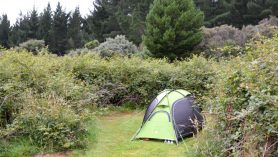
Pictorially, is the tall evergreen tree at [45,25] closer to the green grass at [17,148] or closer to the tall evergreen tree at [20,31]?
the tall evergreen tree at [20,31]

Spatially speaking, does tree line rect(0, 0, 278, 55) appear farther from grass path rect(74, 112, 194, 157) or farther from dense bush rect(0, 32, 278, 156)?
grass path rect(74, 112, 194, 157)

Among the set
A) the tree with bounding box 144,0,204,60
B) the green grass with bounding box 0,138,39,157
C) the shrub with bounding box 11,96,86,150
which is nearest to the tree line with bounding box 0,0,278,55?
the tree with bounding box 144,0,204,60

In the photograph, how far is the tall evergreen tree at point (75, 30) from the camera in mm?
43531

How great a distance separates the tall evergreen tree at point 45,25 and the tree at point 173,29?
2120 cm

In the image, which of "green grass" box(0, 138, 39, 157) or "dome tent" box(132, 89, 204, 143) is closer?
"green grass" box(0, 138, 39, 157)

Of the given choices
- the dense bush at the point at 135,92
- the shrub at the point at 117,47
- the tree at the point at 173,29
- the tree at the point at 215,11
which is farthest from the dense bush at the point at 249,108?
the tree at the point at 215,11

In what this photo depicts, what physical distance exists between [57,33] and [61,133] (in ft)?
129

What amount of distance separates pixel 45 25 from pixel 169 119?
39.9 m

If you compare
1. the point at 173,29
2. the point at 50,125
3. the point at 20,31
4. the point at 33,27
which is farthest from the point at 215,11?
the point at 50,125

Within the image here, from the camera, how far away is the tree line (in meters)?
36.6

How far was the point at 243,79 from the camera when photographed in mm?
4355

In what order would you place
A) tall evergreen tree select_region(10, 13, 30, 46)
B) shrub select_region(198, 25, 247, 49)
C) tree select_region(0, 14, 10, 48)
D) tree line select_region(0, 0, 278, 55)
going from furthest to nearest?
tree select_region(0, 14, 10, 48) < tall evergreen tree select_region(10, 13, 30, 46) < tree line select_region(0, 0, 278, 55) < shrub select_region(198, 25, 247, 49)

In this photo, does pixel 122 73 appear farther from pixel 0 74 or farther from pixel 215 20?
pixel 215 20

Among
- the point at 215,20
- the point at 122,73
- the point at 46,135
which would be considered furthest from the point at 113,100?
the point at 215,20
